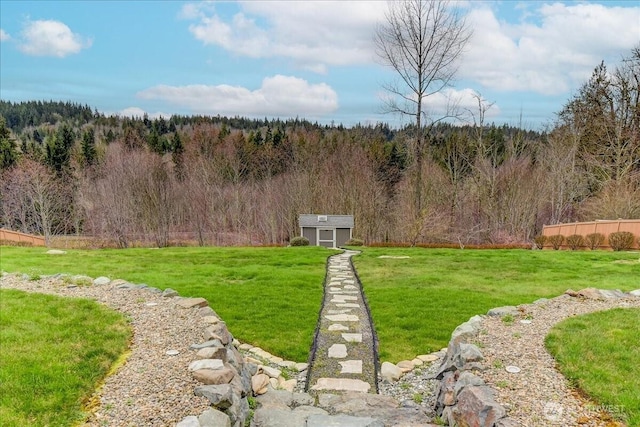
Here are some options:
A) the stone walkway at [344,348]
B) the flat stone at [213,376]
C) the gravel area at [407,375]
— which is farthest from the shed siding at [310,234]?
the flat stone at [213,376]

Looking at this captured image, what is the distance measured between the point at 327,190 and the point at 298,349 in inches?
934

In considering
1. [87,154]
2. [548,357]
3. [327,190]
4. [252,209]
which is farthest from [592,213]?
[87,154]

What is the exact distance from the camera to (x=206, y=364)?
13.0 feet

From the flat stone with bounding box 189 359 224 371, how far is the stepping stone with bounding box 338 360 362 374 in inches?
62.2

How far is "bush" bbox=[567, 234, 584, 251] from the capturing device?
15.9m

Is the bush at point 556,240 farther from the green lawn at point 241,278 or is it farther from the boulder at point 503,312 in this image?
the boulder at point 503,312

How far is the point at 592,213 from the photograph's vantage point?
19875mm

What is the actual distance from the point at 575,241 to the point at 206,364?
16.4 metres

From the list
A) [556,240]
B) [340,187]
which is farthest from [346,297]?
[340,187]

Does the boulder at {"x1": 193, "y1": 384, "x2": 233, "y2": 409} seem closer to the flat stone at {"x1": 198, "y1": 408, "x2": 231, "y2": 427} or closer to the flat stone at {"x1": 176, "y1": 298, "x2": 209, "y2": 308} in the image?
the flat stone at {"x1": 198, "y1": 408, "x2": 231, "y2": 427}

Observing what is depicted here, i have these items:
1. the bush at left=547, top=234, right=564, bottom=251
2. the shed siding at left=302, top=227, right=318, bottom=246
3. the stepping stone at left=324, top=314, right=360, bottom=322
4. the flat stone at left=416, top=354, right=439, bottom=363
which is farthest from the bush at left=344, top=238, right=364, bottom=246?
the flat stone at left=416, top=354, right=439, bottom=363

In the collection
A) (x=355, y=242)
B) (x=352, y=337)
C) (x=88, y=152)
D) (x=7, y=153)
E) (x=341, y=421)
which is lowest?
(x=355, y=242)

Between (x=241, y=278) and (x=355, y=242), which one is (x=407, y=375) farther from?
(x=355, y=242)

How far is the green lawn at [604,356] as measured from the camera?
130 inches
